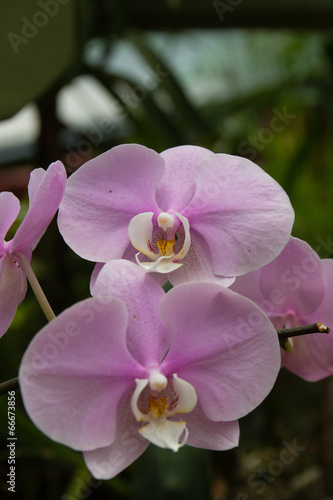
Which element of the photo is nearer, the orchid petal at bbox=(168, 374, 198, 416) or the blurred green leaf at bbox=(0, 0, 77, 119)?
the orchid petal at bbox=(168, 374, 198, 416)

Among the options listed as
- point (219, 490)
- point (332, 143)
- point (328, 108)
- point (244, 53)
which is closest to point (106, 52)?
point (328, 108)

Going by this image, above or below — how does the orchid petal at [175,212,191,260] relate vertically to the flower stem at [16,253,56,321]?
below

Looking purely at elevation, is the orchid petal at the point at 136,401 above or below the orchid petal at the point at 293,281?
above

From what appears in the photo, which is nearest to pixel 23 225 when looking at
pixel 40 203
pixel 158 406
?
pixel 40 203

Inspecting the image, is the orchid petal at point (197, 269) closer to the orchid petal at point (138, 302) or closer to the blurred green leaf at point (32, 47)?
the orchid petal at point (138, 302)

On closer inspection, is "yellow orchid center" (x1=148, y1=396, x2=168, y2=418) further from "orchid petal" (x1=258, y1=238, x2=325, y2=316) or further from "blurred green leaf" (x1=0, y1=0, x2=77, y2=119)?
"blurred green leaf" (x1=0, y1=0, x2=77, y2=119)

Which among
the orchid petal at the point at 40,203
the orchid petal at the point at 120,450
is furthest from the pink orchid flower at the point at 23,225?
the orchid petal at the point at 120,450

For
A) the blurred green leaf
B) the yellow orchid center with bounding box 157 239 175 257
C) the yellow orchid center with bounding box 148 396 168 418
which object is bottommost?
the yellow orchid center with bounding box 148 396 168 418

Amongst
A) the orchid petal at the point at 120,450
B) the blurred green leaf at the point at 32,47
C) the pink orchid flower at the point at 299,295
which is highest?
the blurred green leaf at the point at 32,47

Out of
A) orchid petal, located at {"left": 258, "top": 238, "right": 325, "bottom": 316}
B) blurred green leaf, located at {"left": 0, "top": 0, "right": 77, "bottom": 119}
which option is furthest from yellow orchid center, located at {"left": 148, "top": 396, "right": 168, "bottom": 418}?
blurred green leaf, located at {"left": 0, "top": 0, "right": 77, "bottom": 119}

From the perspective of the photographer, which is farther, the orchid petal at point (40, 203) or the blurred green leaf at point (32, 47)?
the blurred green leaf at point (32, 47)
